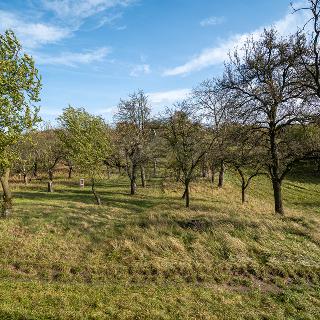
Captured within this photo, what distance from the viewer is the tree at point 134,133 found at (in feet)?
136

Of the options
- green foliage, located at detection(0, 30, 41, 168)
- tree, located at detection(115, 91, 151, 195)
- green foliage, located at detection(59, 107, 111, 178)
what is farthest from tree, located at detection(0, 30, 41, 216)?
tree, located at detection(115, 91, 151, 195)

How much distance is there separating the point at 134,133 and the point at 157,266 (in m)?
29.8

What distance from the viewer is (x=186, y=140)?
34.6m

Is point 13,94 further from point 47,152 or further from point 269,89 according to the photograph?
point 47,152

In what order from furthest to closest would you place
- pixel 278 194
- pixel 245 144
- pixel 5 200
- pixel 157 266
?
pixel 278 194 < pixel 245 144 < pixel 5 200 < pixel 157 266

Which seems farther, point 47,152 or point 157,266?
point 47,152

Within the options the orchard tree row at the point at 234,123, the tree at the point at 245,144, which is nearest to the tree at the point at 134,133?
the orchard tree row at the point at 234,123

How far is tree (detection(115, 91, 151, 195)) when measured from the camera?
4140 centimetres

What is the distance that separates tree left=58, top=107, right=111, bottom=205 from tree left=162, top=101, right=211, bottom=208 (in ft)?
25.4

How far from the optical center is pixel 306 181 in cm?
5778

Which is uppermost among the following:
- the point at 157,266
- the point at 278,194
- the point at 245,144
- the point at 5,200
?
the point at 245,144

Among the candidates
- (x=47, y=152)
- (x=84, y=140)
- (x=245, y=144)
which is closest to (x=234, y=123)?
(x=245, y=144)

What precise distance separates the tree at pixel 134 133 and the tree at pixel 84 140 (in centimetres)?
917

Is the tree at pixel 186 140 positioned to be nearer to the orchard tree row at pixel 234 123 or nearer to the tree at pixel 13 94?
the orchard tree row at pixel 234 123
